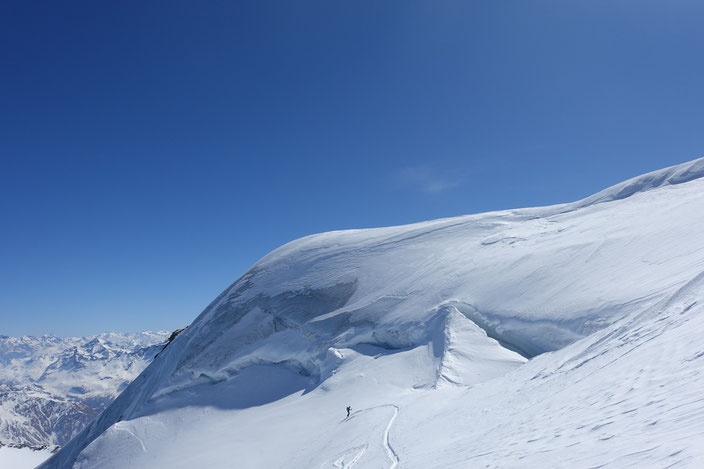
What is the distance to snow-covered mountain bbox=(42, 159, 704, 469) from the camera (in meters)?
6.28

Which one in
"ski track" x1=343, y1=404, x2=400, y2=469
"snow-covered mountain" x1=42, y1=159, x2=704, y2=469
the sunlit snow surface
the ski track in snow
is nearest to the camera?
"snow-covered mountain" x1=42, y1=159, x2=704, y2=469

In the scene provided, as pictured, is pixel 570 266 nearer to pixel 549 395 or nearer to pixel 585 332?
pixel 585 332

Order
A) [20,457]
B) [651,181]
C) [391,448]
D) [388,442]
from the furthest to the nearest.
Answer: [20,457] → [651,181] → [388,442] → [391,448]

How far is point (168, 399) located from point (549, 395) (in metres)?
21.2

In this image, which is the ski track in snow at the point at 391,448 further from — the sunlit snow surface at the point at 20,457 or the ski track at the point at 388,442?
the sunlit snow surface at the point at 20,457

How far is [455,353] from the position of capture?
15.5m

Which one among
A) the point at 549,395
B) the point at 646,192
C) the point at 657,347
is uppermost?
the point at 646,192

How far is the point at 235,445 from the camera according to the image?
16172 mm

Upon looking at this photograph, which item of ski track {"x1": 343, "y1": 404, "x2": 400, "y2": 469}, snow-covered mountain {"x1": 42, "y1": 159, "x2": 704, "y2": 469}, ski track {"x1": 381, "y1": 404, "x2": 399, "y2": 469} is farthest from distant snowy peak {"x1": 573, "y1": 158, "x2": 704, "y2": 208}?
ski track {"x1": 381, "y1": 404, "x2": 399, "y2": 469}

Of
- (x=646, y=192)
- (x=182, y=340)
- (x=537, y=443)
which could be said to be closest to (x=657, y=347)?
(x=537, y=443)

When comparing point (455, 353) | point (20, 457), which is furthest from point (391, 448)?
point (20, 457)

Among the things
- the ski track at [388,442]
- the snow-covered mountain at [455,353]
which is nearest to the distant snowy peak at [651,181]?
the snow-covered mountain at [455,353]

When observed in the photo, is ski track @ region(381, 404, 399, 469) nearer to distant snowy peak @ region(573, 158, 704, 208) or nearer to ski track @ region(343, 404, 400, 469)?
ski track @ region(343, 404, 400, 469)

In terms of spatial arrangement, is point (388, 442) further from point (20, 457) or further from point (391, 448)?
point (20, 457)
